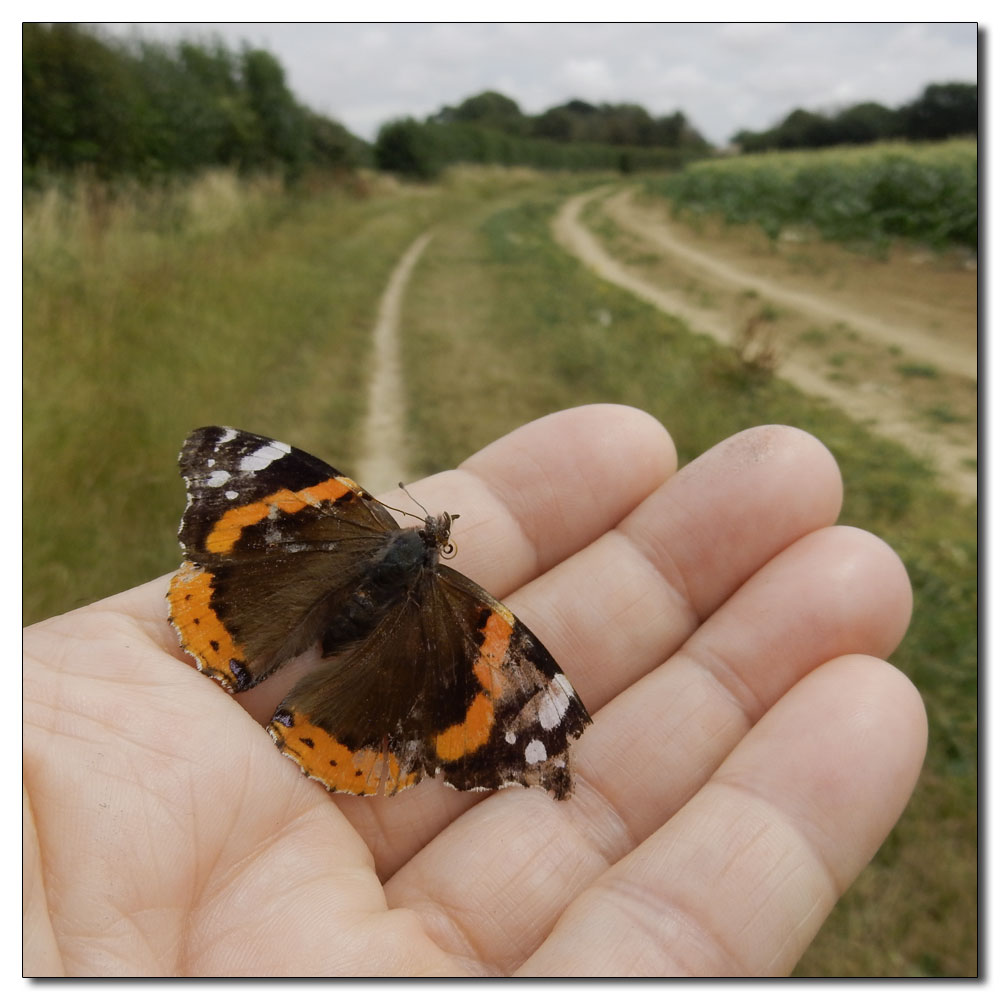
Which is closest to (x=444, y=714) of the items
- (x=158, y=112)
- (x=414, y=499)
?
(x=414, y=499)

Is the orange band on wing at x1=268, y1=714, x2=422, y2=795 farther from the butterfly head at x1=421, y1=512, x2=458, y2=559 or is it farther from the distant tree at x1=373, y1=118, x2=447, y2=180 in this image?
the distant tree at x1=373, y1=118, x2=447, y2=180

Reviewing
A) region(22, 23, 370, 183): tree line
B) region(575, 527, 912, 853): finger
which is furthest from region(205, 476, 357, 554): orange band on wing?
region(22, 23, 370, 183): tree line

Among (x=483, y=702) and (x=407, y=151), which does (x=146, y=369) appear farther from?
(x=407, y=151)

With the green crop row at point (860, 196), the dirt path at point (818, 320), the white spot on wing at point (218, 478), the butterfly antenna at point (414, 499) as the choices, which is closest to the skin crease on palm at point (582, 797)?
the white spot on wing at point (218, 478)

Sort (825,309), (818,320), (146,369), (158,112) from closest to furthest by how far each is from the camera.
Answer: (146,369), (158,112), (818,320), (825,309)

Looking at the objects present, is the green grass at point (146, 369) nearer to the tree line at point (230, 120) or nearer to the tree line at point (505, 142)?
the tree line at point (230, 120)

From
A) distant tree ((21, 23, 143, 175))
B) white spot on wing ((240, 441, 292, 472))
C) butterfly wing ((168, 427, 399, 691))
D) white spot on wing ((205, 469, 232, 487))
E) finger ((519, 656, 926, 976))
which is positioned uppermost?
distant tree ((21, 23, 143, 175))
